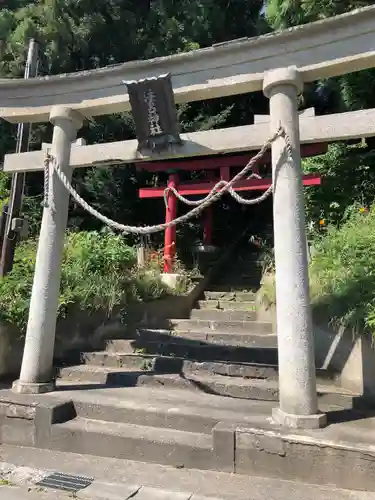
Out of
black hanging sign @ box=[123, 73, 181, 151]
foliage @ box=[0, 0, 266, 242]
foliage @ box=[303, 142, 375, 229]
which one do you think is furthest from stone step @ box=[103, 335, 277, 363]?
foliage @ box=[0, 0, 266, 242]

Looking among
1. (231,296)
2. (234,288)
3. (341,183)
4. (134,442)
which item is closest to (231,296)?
(231,296)

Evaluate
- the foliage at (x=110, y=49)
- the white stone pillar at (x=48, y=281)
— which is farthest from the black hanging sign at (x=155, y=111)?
the foliage at (x=110, y=49)

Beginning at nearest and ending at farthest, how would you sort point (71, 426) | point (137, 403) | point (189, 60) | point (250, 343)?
point (71, 426)
point (137, 403)
point (189, 60)
point (250, 343)

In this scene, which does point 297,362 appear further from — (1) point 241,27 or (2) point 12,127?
(1) point 241,27

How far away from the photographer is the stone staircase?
3.77m

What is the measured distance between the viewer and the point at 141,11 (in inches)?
587

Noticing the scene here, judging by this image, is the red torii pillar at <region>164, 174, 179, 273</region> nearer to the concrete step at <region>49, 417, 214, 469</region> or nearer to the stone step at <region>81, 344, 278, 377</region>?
the stone step at <region>81, 344, 278, 377</region>

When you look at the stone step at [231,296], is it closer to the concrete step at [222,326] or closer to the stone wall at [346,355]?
the concrete step at [222,326]

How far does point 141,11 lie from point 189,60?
12.1m

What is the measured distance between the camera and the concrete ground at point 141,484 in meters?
3.10

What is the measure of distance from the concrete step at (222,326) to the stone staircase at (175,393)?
17 mm

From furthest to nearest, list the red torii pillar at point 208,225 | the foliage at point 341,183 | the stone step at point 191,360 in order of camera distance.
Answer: the red torii pillar at point 208,225
the foliage at point 341,183
the stone step at point 191,360

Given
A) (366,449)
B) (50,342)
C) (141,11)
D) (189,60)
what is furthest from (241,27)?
(366,449)

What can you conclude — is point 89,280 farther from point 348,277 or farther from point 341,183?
point 341,183
